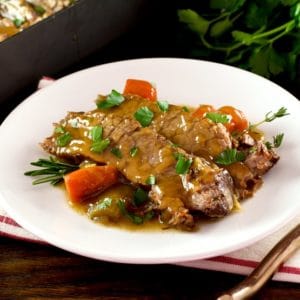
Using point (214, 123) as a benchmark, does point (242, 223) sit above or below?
below

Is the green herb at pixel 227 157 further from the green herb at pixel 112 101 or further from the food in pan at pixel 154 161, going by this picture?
the green herb at pixel 112 101

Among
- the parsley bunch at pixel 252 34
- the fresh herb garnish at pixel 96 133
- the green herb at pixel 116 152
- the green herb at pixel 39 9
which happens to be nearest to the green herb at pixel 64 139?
the fresh herb garnish at pixel 96 133

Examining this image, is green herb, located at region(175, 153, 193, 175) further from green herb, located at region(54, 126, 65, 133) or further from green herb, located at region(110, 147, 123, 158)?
green herb, located at region(54, 126, 65, 133)

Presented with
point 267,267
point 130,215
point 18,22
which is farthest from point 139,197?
point 18,22

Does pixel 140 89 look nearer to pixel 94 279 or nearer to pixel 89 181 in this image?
pixel 89 181

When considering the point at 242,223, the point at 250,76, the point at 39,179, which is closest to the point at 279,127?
the point at 250,76

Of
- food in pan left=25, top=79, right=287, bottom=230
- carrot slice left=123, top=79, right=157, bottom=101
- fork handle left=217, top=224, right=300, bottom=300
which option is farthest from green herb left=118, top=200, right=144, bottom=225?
carrot slice left=123, top=79, right=157, bottom=101

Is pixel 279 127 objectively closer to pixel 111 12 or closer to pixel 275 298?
pixel 275 298
